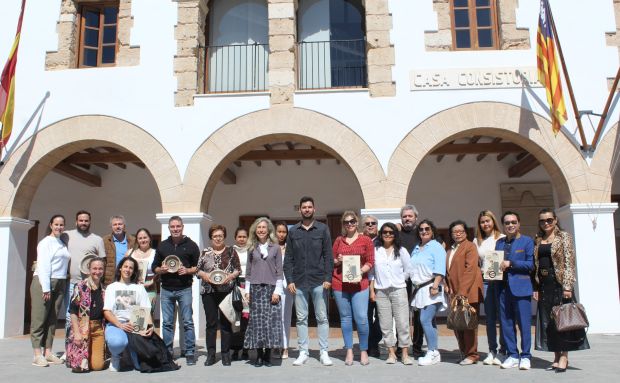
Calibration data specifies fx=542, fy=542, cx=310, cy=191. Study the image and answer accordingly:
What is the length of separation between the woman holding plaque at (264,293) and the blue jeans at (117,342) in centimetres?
121

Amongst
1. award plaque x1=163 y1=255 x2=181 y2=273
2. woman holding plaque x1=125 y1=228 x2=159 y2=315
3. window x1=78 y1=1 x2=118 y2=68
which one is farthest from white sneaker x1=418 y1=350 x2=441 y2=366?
window x1=78 y1=1 x2=118 y2=68

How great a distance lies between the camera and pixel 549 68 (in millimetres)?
7996

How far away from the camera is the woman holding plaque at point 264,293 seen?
591 cm

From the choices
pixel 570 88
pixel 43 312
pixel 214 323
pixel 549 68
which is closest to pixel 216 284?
pixel 214 323

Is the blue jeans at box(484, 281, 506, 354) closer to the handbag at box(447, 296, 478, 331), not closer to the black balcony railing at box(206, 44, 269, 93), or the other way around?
the handbag at box(447, 296, 478, 331)

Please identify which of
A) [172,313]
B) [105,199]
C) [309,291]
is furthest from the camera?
[105,199]

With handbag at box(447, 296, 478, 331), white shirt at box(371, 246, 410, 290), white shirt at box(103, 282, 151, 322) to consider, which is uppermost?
white shirt at box(371, 246, 410, 290)

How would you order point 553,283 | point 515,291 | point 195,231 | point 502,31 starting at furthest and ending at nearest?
point 502,31, point 195,231, point 515,291, point 553,283

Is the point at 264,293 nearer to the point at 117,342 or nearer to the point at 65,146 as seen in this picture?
the point at 117,342

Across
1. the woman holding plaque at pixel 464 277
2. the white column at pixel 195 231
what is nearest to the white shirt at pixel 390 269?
the woman holding plaque at pixel 464 277

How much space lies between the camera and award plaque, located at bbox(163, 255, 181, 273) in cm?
609

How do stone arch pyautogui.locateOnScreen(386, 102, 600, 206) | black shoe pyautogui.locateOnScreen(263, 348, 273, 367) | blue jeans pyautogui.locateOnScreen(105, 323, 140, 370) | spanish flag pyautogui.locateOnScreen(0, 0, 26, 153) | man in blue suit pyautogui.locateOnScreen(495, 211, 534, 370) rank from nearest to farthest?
man in blue suit pyautogui.locateOnScreen(495, 211, 534, 370)
blue jeans pyautogui.locateOnScreen(105, 323, 140, 370)
black shoe pyautogui.locateOnScreen(263, 348, 273, 367)
stone arch pyautogui.locateOnScreen(386, 102, 600, 206)
spanish flag pyautogui.locateOnScreen(0, 0, 26, 153)

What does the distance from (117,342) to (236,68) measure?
5347mm

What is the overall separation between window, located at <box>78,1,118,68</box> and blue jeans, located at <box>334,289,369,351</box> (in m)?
6.09
